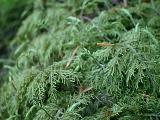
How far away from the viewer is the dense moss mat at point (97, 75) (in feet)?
Result: 4.25

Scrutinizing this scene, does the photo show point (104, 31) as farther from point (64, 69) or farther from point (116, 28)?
point (64, 69)

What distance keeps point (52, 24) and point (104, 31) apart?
1.83 ft

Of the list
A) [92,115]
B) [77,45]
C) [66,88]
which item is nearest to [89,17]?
[77,45]

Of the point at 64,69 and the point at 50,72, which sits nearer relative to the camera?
the point at 50,72

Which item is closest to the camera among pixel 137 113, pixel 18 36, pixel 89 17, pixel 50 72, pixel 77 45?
pixel 137 113

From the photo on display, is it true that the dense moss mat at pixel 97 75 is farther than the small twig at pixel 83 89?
No

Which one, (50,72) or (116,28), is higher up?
(116,28)

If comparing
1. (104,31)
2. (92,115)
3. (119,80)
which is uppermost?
(104,31)

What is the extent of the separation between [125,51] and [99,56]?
13 cm

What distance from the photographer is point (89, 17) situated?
7.06ft

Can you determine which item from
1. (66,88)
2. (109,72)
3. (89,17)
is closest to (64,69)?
(66,88)

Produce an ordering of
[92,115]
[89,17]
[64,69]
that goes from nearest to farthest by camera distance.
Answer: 1. [92,115]
2. [64,69]
3. [89,17]

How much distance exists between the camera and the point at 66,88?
145 centimetres

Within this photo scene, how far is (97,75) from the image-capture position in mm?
1392
